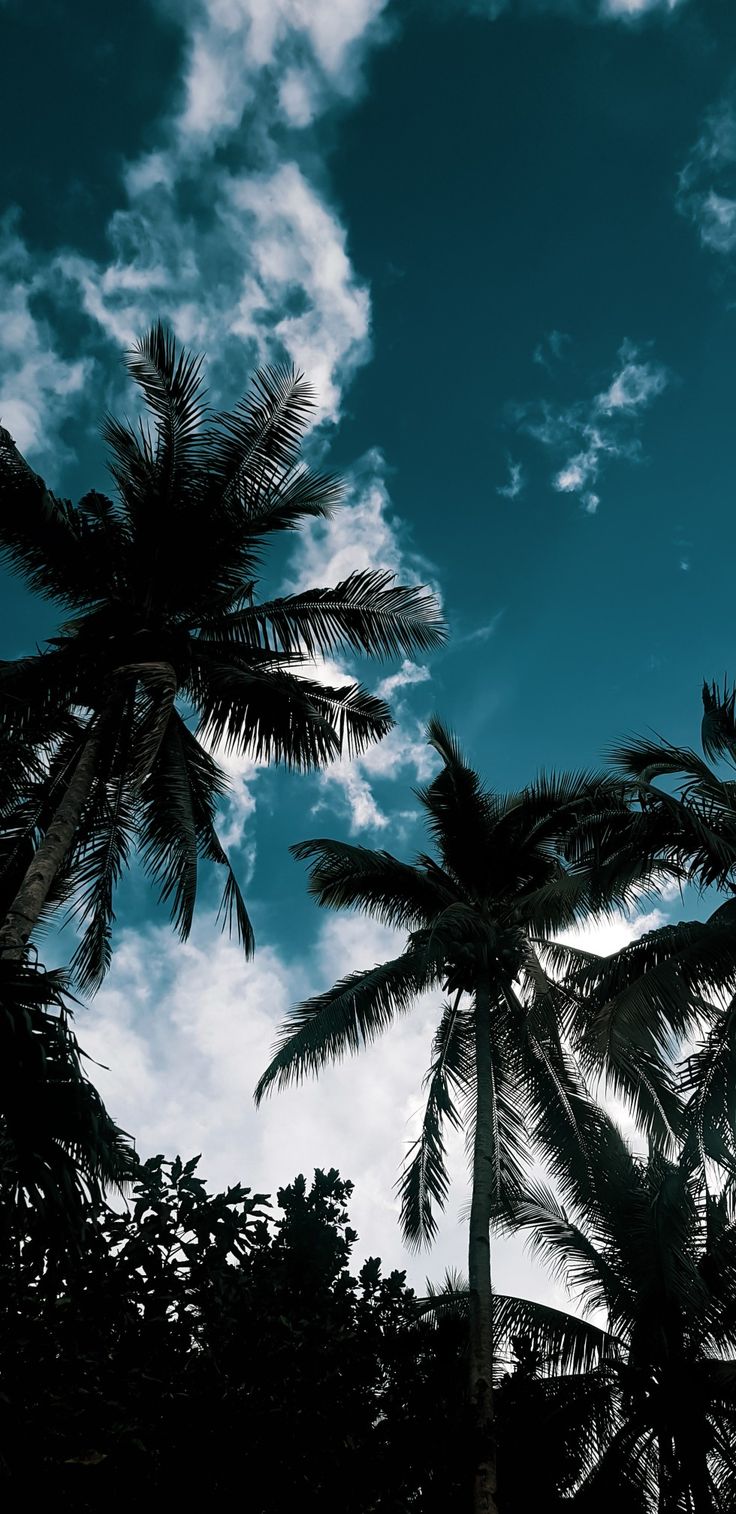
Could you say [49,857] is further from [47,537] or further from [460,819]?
[460,819]

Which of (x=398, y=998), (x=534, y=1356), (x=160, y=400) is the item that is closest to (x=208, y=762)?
(x=160, y=400)

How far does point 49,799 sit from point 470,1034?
759 centimetres

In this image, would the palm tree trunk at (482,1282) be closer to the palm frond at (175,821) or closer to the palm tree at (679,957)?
the palm tree at (679,957)

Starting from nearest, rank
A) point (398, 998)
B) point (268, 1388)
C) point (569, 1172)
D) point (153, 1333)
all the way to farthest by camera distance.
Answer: point (153, 1333) < point (268, 1388) < point (569, 1172) < point (398, 998)

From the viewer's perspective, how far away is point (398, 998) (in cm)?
1334

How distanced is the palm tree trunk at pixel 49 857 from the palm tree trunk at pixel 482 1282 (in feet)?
21.1

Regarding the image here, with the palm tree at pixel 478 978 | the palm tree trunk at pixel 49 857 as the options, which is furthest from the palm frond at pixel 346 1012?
the palm tree trunk at pixel 49 857

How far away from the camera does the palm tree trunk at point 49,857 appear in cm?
662

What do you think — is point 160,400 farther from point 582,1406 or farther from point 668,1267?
point 582,1406

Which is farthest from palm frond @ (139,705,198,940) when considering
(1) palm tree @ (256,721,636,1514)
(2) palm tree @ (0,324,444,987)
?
(1) palm tree @ (256,721,636,1514)

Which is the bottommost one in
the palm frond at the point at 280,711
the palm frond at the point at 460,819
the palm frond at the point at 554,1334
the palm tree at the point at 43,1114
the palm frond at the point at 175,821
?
the palm tree at the point at 43,1114

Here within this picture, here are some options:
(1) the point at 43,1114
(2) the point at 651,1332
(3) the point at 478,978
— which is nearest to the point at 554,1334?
(2) the point at 651,1332

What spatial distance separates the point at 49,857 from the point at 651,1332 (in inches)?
363

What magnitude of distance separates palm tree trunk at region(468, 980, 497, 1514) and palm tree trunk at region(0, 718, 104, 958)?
21.1ft
